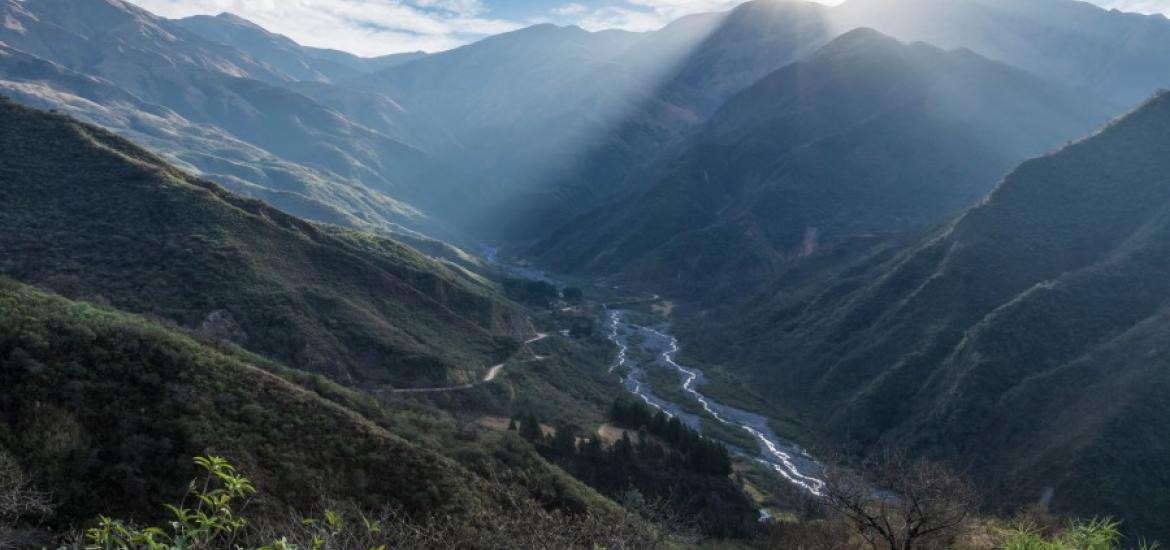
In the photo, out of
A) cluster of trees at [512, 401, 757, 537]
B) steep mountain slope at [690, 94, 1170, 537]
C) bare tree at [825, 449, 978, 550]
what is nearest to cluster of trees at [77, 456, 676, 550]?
bare tree at [825, 449, 978, 550]

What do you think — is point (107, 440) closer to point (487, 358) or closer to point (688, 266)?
point (487, 358)

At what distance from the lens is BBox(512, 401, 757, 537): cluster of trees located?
46062 mm

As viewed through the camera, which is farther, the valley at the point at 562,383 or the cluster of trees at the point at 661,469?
the cluster of trees at the point at 661,469

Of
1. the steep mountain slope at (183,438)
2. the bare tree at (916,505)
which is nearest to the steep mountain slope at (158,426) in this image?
the steep mountain slope at (183,438)

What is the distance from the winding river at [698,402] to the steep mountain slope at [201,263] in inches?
1034

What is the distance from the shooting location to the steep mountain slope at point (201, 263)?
5475cm

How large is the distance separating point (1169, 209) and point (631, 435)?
76187 mm

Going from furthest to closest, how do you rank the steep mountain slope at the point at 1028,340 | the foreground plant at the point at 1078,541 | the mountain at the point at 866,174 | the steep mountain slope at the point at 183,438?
the mountain at the point at 866,174, the steep mountain slope at the point at 1028,340, the steep mountain slope at the point at 183,438, the foreground plant at the point at 1078,541

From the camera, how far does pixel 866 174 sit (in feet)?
549

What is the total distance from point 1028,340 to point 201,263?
8486 cm

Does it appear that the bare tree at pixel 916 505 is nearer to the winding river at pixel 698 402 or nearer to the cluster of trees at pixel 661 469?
the cluster of trees at pixel 661 469

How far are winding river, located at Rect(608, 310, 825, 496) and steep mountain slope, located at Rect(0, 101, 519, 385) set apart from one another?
1034 inches

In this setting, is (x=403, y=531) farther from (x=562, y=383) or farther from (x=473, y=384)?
(x=562, y=383)

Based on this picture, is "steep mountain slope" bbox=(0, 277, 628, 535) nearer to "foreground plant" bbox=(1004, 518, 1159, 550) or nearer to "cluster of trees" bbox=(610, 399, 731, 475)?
"foreground plant" bbox=(1004, 518, 1159, 550)
